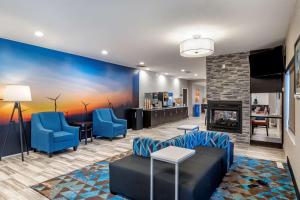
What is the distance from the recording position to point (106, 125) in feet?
19.4

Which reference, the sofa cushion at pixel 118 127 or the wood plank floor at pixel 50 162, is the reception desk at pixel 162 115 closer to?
the sofa cushion at pixel 118 127

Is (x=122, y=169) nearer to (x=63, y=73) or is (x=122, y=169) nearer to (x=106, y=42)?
(x=106, y=42)

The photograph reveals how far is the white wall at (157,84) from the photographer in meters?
8.86

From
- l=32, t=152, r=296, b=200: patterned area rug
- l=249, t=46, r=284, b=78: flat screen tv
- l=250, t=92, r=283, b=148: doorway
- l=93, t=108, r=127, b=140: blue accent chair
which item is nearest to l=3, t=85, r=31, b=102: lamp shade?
l=32, t=152, r=296, b=200: patterned area rug

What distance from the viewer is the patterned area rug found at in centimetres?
262

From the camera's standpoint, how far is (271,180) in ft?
10.2

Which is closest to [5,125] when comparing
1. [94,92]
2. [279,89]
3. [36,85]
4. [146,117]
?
[36,85]

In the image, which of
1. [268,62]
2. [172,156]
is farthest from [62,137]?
[268,62]

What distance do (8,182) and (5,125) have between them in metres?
1.77

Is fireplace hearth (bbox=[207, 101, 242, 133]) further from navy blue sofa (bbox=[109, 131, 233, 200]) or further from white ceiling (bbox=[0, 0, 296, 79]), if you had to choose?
navy blue sofa (bbox=[109, 131, 233, 200])

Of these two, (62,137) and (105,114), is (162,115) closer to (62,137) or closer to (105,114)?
(105,114)

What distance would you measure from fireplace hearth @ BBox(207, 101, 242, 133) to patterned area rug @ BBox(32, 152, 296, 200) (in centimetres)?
206

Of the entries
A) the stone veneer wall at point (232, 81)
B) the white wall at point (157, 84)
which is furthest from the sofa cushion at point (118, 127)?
the stone veneer wall at point (232, 81)

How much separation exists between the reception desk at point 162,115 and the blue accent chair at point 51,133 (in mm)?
3967
